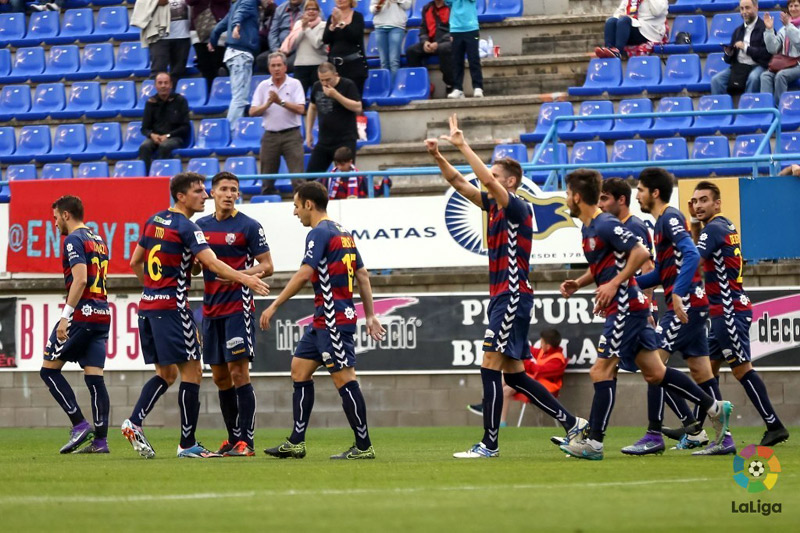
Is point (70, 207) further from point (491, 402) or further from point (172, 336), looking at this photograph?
point (491, 402)

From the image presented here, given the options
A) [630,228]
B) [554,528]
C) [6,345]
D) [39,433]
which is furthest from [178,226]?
[6,345]

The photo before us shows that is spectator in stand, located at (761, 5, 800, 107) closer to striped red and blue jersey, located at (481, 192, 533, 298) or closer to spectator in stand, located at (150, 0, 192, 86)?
striped red and blue jersey, located at (481, 192, 533, 298)

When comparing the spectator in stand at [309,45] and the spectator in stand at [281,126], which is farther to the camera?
the spectator in stand at [309,45]

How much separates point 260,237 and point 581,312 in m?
5.93

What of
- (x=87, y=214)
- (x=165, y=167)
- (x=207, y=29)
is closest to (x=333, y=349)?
(x=87, y=214)

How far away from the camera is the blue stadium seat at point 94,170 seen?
20.2 metres

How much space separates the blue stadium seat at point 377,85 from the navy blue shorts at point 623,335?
1135 centimetres

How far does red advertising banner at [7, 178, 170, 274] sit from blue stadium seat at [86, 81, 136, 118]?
199 inches

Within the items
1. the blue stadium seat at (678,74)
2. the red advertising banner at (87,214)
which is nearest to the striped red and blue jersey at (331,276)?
the red advertising banner at (87,214)

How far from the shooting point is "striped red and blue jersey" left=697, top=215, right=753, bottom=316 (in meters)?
11.2

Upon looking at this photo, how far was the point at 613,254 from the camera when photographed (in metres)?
9.64

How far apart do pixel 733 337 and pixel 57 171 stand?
41.1 feet

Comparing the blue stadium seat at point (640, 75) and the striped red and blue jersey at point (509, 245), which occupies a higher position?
the blue stadium seat at point (640, 75)

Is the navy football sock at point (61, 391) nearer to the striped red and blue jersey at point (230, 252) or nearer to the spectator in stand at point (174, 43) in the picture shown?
the striped red and blue jersey at point (230, 252)
